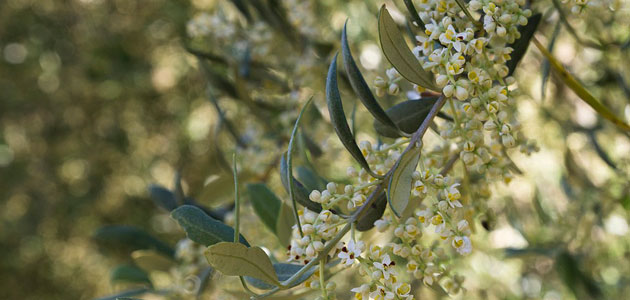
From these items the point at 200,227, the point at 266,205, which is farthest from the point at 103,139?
the point at 200,227

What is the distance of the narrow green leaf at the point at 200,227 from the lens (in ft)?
1.74

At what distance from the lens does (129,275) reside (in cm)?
91

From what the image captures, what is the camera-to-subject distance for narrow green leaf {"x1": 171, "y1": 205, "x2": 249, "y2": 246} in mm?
531

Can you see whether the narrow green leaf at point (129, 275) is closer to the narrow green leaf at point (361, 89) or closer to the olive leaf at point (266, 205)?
the olive leaf at point (266, 205)

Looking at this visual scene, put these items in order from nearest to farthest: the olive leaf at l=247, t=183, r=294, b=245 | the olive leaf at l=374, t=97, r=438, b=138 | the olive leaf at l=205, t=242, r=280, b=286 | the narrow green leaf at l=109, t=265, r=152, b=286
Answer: the olive leaf at l=205, t=242, r=280, b=286 < the olive leaf at l=374, t=97, r=438, b=138 < the olive leaf at l=247, t=183, r=294, b=245 < the narrow green leaf at l=109, t=265, r=152, b=286

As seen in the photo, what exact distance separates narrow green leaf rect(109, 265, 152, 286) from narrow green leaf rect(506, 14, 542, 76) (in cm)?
65

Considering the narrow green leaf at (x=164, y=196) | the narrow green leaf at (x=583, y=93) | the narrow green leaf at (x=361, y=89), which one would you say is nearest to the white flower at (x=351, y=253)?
the narrow green leaf at (x=361, y=89)

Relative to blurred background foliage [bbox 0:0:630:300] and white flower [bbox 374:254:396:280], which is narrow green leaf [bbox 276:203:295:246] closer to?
white flower [bbox 374:254:396:280]

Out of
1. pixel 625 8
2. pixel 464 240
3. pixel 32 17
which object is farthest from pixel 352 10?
pixel 32 17

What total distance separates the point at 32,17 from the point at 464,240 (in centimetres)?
223

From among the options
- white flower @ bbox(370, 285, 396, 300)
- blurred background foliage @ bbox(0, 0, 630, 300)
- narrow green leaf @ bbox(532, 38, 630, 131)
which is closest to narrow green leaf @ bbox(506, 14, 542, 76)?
narrow green leaf @ bbox(532, 38, 630, 131)

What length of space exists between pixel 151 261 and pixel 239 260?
50cm

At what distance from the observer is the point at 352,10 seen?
1.56 meters

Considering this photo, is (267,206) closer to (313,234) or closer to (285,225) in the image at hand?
(285,225)
